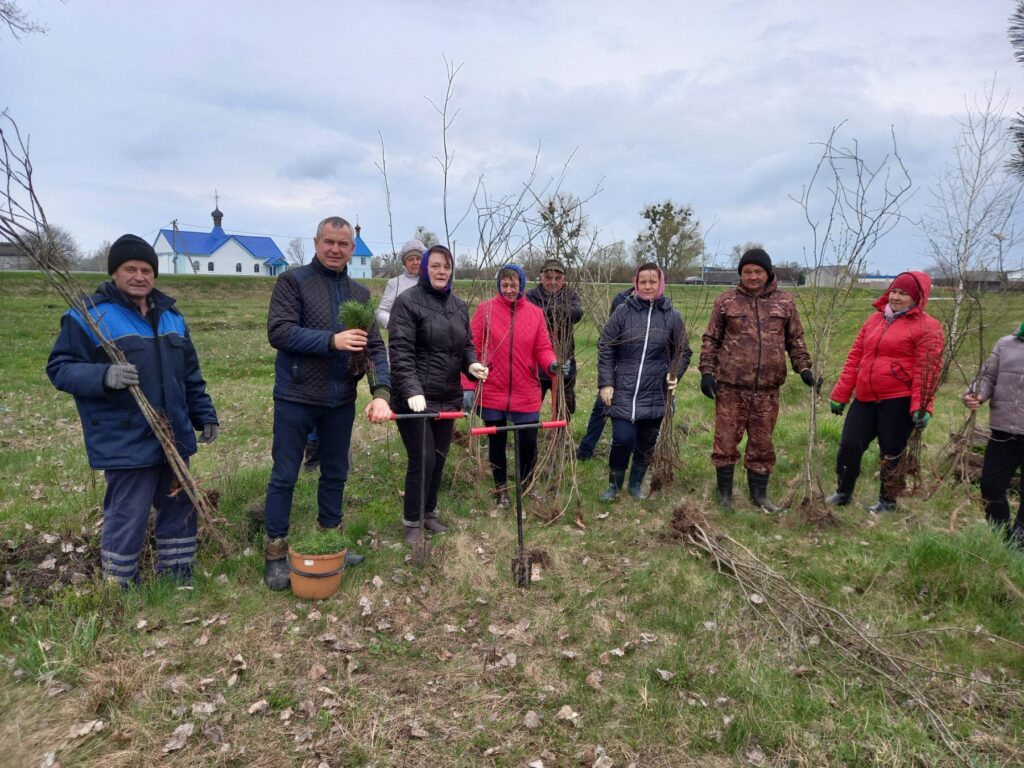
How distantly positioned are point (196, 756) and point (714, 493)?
14.5ft

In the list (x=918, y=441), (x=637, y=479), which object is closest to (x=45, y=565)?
(x=637, y=479)

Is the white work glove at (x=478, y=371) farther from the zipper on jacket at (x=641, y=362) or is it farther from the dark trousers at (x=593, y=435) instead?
the dark trousers at (x=593, y=435)

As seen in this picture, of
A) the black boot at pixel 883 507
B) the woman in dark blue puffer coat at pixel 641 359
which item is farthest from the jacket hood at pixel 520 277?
the black boot at pixel 883 507

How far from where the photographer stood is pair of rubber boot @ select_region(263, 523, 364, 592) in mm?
3682

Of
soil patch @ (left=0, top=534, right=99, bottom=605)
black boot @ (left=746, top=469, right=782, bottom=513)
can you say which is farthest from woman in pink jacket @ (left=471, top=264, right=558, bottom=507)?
soil patch @ (left=0, top=534, right=99, bottom=605)

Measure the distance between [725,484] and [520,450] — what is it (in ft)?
5.86

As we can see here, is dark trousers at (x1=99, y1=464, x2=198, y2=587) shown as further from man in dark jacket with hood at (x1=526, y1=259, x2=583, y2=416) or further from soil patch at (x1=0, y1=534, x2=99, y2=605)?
man in dark jacket with hood at (x1=526, y1=259, x2=583, y2=416)

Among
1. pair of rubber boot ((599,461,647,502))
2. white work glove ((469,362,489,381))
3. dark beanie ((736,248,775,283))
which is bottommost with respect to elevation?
pair of rubber boot ((599,461,647,502))

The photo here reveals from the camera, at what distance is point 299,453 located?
371cm

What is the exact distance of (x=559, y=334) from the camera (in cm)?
547

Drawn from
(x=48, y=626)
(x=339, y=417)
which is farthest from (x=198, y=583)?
(x=339, y=417)

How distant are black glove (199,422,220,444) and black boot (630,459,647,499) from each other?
3.41 m

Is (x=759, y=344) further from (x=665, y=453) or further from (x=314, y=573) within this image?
(x=314, y=573)

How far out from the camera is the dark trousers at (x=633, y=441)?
5.09 metres
